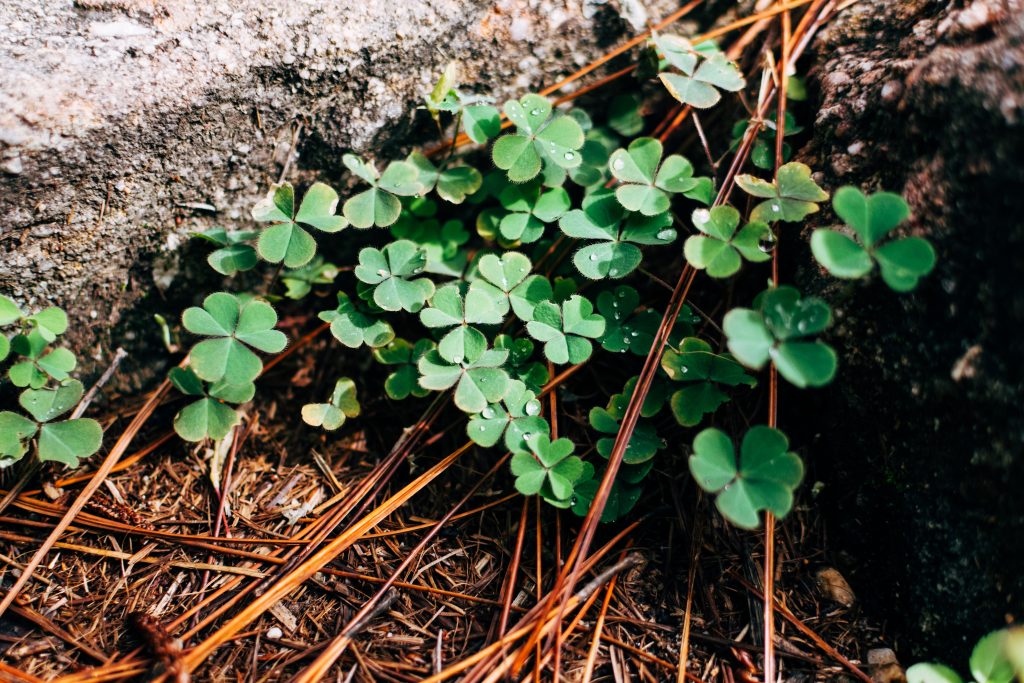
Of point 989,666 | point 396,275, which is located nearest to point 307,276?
point 396,275

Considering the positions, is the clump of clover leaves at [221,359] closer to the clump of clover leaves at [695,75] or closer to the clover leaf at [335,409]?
the clover leaf at [335,409]

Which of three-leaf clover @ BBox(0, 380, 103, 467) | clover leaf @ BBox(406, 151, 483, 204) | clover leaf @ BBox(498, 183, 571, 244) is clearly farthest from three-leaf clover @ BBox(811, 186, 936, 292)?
three-leaf clover @ BBox(0, 380, 103, 467)

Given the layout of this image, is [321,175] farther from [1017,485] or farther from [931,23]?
[1017,485]

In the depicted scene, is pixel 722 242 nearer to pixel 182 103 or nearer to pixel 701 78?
pixel 701 78

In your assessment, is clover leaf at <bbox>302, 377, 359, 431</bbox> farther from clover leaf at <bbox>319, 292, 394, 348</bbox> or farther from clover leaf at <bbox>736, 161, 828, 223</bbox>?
clover leaf at <bbox>736, 161, 828, 223</bbox>

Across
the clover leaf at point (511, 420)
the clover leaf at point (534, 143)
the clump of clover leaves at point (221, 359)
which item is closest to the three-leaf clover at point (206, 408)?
the clump of clover leaves at point (221, 359)

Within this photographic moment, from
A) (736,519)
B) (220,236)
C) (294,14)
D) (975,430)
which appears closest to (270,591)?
(220,236)
